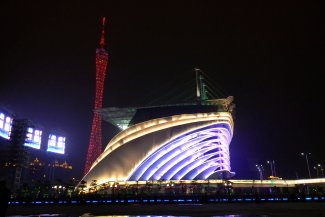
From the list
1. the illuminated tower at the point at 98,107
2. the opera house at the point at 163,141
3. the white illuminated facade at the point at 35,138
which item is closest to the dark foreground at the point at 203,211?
the opera house at the point at 163,141

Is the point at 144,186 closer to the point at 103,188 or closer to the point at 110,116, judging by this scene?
the point at 103,188

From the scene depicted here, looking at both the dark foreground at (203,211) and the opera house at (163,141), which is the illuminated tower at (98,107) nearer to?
the opera house at (163,141)

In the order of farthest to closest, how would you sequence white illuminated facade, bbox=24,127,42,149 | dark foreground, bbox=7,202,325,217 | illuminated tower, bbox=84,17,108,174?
white illuminated facade, bbox=24,127,42,149, illuminated tower, bbox=84,17,108,174, dark foreground, bbox=7,202,325,217

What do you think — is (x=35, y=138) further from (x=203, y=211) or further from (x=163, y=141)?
(x=203, y=211)

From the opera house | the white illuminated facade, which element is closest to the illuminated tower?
the opera house

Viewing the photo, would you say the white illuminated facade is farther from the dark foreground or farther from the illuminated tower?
the dark foreground

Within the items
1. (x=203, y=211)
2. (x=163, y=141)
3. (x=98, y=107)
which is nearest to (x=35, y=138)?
(x=98, y=107)

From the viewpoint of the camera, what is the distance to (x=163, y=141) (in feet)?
226

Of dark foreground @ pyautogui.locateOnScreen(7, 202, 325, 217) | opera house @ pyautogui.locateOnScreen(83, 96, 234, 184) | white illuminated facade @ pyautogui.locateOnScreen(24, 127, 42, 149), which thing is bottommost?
dark foreground @ pyautogui.locateOnScreen(7, 202, 325, 217)

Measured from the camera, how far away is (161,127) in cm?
7006

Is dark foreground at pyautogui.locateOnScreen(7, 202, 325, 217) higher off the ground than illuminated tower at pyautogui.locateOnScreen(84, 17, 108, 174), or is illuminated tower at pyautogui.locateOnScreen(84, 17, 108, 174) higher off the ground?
illuminated tower at pyautogui.locateOnScreen(84, 17, 108, 174)

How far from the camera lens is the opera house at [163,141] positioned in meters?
69.2

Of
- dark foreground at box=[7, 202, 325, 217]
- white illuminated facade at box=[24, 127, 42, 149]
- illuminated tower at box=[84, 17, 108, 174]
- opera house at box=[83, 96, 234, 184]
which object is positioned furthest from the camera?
white illuminated facade at box=[24, 127, 42, 149]

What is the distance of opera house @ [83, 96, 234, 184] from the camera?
69188 mm
